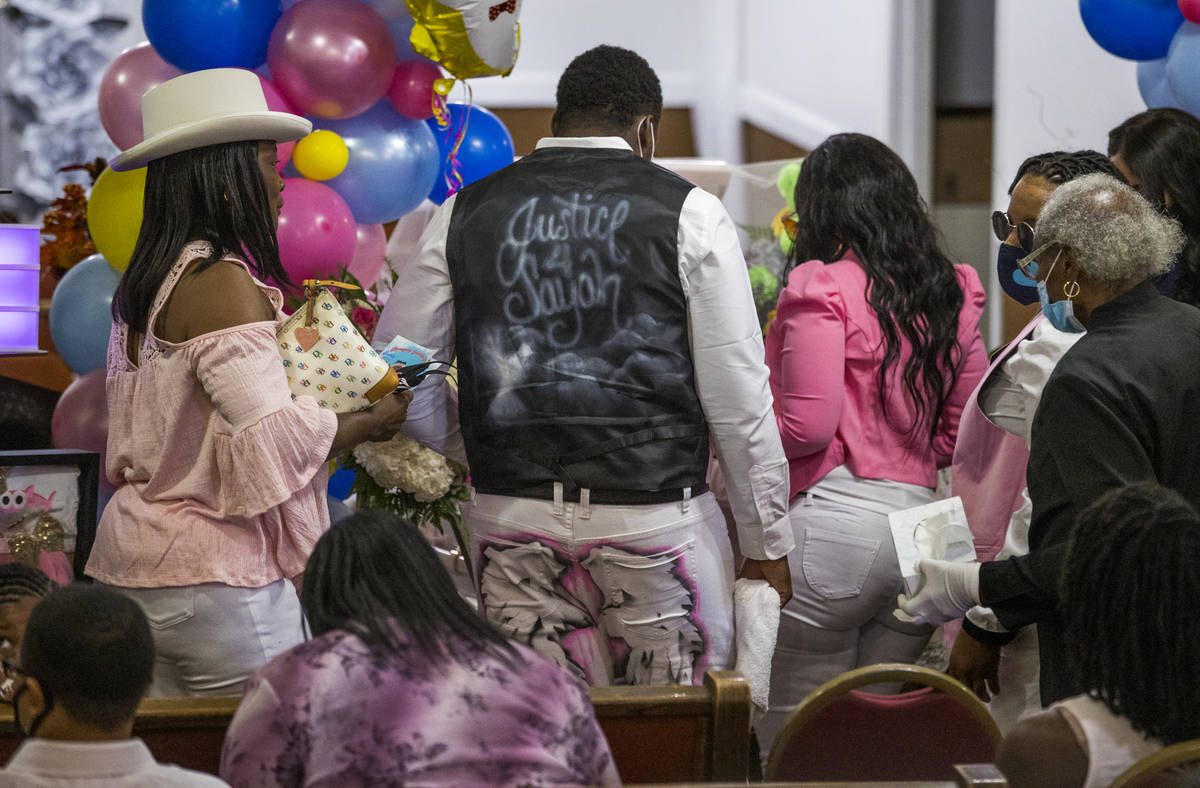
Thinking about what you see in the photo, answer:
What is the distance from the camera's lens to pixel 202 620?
2029 mm

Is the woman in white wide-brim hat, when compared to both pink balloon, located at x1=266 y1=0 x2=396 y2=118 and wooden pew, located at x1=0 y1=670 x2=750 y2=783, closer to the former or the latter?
wooden pew, located at x1=0 y1=670 x2=750 y2=783

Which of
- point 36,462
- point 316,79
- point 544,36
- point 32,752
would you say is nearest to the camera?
point 32,752

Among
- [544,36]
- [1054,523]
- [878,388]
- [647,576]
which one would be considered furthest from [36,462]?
[544,36]

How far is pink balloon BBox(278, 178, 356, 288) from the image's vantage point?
Result: 10.3ft

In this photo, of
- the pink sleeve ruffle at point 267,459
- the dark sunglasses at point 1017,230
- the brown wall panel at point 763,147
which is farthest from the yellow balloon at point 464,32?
the brown wall panel at point 763,147

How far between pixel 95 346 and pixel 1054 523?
233 cm

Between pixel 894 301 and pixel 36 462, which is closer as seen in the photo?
pixel 36 462

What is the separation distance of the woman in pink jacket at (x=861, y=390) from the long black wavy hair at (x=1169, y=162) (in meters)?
0.39

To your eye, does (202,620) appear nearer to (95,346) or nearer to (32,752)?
(32,752)

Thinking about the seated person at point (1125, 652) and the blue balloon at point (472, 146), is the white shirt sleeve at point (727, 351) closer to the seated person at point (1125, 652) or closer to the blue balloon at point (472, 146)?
the seated person at point (1125, 652)

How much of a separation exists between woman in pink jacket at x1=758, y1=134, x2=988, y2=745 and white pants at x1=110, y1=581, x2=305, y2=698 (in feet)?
3.50

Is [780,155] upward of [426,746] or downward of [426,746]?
downward

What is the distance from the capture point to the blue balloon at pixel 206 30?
3.04 meters

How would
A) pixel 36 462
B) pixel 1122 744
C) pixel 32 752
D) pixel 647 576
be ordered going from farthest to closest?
1. pixel 36 462
2. pixel 647 576
3. pixel 1122 744
4. pixel 32 752
